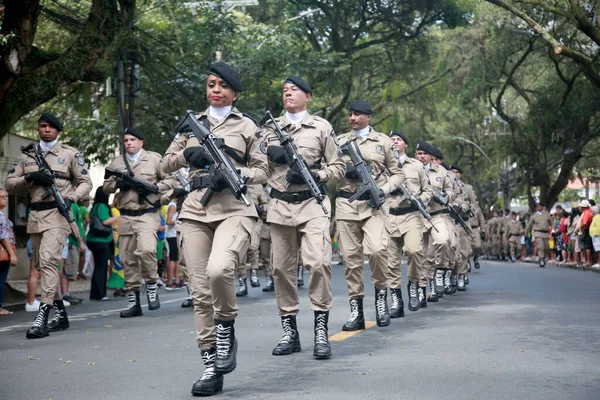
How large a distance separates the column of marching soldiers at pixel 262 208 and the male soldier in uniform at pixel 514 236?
79.8ft

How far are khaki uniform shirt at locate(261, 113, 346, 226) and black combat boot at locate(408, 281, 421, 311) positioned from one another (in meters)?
4.13

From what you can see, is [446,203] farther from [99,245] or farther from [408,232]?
[99,245]

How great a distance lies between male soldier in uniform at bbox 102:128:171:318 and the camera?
38.2 ft

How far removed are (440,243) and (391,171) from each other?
4.04 metres

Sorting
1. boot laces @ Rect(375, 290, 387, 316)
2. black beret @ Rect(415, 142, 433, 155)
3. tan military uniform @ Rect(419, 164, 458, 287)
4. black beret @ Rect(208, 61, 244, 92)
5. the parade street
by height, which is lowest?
the parade street

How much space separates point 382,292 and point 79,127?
56.3 ft

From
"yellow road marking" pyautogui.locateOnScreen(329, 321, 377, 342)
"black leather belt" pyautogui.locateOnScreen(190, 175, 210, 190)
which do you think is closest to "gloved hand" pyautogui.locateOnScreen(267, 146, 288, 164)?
"black leather belt" pyautogui.locateOnScreen(190, 175, 210, 190)

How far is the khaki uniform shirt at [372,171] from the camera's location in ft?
30.9

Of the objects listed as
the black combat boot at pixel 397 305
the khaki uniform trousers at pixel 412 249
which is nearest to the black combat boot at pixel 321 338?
the black combat boot at pixel 397 305

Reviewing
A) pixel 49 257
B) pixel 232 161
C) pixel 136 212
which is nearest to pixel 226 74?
pixel 232 161

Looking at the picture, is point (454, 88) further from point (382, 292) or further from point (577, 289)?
point (382, 292)

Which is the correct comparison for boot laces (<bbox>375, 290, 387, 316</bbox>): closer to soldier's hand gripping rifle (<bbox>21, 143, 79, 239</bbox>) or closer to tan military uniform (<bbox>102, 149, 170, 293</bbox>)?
tan military uniform (<bbox>102, 149, 170, 293</bbox>)

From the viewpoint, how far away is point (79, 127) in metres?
25.5

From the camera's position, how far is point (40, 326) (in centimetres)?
980
